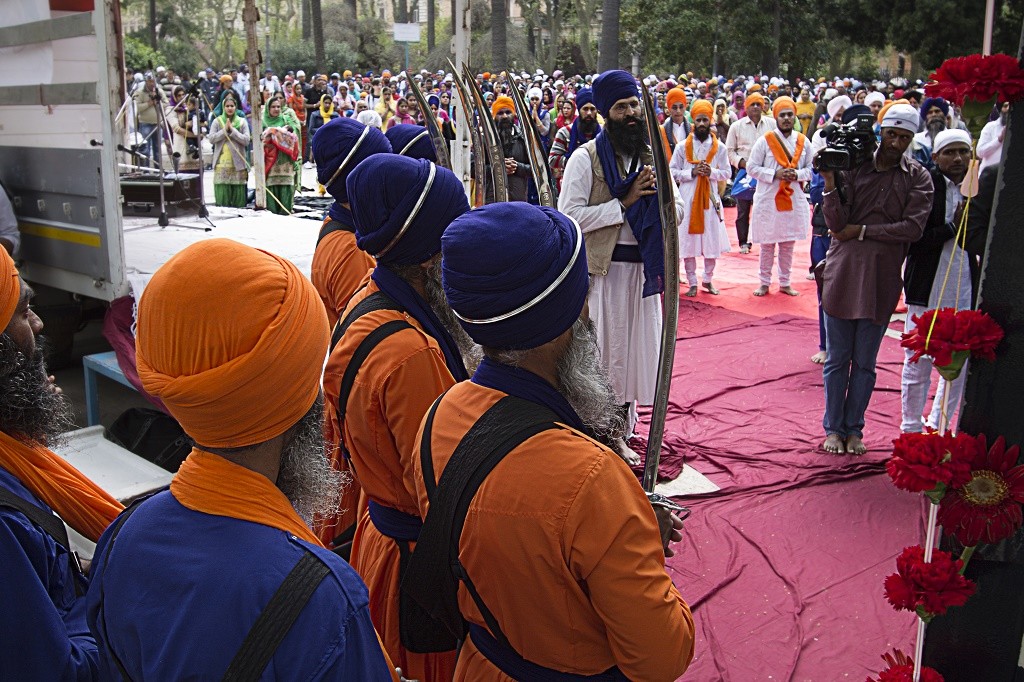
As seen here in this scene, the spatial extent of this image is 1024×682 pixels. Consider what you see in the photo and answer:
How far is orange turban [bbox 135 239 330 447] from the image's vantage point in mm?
1246

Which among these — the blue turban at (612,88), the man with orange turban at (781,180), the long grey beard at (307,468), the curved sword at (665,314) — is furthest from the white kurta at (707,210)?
the long grey beard at (307,468)

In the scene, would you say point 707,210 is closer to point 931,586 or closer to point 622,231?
point 622,231

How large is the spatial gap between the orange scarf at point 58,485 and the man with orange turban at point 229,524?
565mm

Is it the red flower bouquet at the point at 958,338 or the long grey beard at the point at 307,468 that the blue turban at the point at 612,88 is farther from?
the long grey beard at the point at 307,468

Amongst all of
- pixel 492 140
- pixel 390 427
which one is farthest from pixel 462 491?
pixel 492 140

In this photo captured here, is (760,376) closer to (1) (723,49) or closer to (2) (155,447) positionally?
(2) (155,447)

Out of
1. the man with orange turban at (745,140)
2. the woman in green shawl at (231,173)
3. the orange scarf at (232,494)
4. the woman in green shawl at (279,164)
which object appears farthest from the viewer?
the woman in green shawl at (279,164)

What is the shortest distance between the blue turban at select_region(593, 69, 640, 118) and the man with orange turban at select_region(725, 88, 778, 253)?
5654mm

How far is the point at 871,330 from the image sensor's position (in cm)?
459

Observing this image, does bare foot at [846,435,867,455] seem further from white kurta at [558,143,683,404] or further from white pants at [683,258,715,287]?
white pants at [683,258,715,287]

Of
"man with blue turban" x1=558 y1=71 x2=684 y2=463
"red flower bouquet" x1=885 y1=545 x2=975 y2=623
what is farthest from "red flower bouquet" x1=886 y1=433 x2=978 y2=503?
"man with blue turban" x1=558 y1=71 x2=684 y2=463

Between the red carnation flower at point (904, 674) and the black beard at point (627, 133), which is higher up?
the black beard at point (627, 133)

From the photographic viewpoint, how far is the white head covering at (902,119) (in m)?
4.25

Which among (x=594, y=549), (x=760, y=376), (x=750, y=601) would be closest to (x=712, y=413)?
(x=760, y=376)
